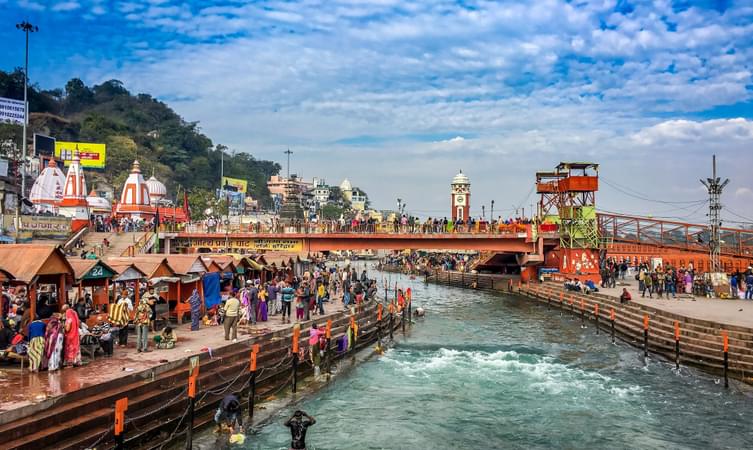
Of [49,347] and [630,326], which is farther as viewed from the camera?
[630,326]

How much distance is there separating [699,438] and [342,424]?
9943mm

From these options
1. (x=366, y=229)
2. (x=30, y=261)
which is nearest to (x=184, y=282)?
(x=30, y=261)

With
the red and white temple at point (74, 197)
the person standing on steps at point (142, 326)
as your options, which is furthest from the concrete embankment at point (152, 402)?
the red and white temple at point (74, 197)

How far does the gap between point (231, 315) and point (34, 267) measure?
5.90 meters

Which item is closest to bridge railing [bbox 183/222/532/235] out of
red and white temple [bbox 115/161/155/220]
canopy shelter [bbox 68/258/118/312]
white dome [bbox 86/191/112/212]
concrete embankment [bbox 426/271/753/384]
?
concrete embankment [bbox 426/271/753/384]

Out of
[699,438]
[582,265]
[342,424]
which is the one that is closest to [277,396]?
[342,424]

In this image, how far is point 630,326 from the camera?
29.4 meters

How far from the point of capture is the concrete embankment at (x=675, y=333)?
21203mm

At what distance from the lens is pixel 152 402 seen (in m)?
14.0

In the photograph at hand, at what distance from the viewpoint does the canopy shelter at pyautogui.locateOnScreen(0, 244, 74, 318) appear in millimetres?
15586

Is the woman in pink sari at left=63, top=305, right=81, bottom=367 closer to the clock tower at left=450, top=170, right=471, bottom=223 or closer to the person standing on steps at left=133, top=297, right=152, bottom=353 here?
the person standing on steps at left=133, top=297, right=152, bottom=353

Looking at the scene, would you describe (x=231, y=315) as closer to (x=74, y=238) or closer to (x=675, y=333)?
(x=675, y=333)

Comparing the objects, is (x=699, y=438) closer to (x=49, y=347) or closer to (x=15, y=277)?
(x=49, y=347)

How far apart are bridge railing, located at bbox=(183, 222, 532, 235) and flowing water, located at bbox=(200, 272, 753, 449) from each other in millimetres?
20453
